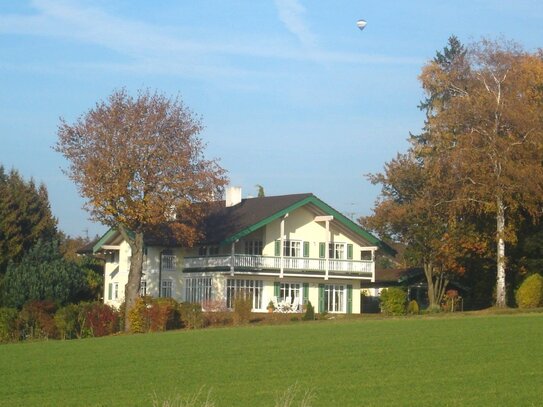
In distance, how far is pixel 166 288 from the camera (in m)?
55.8

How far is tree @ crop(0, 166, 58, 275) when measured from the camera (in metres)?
55.0

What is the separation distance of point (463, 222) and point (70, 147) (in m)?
21.3

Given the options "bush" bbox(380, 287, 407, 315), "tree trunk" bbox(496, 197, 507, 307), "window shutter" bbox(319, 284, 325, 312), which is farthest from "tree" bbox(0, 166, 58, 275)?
"tree trunk" bbox(496, 197, 507, 307)

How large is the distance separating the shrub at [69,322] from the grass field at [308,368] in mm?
9591

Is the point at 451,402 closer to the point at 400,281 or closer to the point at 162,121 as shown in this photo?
the point at 162,121

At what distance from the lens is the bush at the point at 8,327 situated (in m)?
41.6

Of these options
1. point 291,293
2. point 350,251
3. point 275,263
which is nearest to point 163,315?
point 275,263

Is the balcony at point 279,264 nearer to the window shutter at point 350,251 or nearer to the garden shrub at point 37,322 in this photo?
the window shutter at point 350,251

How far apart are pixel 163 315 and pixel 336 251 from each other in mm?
19052

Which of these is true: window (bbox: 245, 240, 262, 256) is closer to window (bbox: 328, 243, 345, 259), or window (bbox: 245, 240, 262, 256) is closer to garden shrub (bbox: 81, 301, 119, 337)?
window (bbox: 328, 243, 345, 259)

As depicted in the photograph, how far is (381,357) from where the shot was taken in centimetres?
2181

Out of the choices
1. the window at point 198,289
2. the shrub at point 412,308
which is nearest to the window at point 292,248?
the window at point 198,289

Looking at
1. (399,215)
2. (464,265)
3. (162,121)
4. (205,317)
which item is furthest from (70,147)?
(464,265)

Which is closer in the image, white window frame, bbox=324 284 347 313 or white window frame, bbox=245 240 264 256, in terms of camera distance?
white window frame, bbox=245 240 264 256
